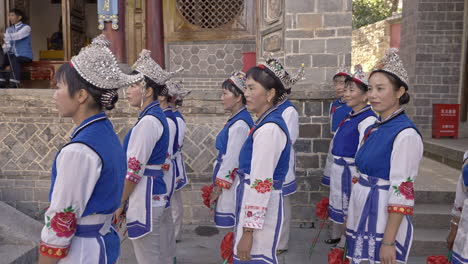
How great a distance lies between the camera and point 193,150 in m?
5.63

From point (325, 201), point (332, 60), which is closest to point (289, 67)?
point (332, 60)

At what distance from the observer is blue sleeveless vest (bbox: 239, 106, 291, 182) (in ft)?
8.09

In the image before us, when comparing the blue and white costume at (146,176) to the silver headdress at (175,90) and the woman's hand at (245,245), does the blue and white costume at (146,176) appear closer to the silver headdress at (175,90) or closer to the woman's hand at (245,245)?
the woman's hand at (245,245)

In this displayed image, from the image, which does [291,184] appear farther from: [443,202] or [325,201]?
[443,202]

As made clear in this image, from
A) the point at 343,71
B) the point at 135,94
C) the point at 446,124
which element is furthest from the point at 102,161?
the point at 446,124

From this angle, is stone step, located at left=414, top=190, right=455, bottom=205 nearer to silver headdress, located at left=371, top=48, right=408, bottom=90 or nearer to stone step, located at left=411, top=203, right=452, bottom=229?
stone step, located at left=411, top=203, right=452, bottom=229

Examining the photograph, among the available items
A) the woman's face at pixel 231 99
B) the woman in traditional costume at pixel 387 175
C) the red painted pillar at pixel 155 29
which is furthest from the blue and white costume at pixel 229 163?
the red painted pillar at pixel 155 29

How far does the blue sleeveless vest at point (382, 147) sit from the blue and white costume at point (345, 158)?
62.1 inches

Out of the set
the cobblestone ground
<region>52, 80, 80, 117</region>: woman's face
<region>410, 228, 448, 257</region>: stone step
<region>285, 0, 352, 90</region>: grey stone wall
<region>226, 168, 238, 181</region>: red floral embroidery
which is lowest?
the cobblestone ground

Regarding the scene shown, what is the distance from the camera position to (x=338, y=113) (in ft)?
16.3

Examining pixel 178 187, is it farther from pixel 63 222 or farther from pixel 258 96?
pixel 63 222

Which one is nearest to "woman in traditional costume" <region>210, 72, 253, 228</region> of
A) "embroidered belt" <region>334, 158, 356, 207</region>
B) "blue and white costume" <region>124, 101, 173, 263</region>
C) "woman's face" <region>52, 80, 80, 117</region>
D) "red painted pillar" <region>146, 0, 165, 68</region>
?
"blue and white costume" <region>124, 101, 173, 263</region>

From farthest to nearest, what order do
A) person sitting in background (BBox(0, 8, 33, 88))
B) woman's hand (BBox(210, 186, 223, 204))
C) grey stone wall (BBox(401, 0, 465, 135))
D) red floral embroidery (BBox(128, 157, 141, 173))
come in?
grey stone wall (BBox(401, 0, 465, 135)) < person sitting in background (BBox(0, 8, 33, 88)) < woman's hand (BBox(210, 186, 223, 204)) < red floral embroidery (BBox(128, 157, 141, 173))

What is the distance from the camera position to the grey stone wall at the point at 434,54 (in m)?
10.1
